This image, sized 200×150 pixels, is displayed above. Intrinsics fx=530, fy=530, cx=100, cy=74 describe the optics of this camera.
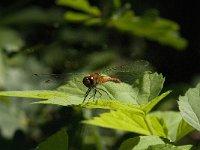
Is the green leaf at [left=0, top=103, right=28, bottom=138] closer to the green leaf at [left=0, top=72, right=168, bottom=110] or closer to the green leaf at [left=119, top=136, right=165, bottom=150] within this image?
the green leaf at [left=0, top=72, right=168, bottom=110]

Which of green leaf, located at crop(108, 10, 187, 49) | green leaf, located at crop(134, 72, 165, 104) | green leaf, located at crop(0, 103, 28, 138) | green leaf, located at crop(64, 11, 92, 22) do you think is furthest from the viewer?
green leaf, located at crop(108, 10, 187, 49)

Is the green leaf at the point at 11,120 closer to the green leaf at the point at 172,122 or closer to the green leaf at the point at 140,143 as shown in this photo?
the green leaf at the point at 172,122

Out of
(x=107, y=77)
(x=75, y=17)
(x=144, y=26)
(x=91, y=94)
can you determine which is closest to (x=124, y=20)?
(x=144, y=26)

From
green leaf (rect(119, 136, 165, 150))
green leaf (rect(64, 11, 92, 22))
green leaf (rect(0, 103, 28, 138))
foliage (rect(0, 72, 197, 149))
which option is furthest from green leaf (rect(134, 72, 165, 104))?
green leaf (rect(64, 11, 92, 22))

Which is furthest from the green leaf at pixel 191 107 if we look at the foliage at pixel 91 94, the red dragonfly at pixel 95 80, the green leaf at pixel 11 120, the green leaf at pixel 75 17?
the green leaf at pixel 75 17

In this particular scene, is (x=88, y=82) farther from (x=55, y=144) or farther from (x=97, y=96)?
(x=55, y=144)
